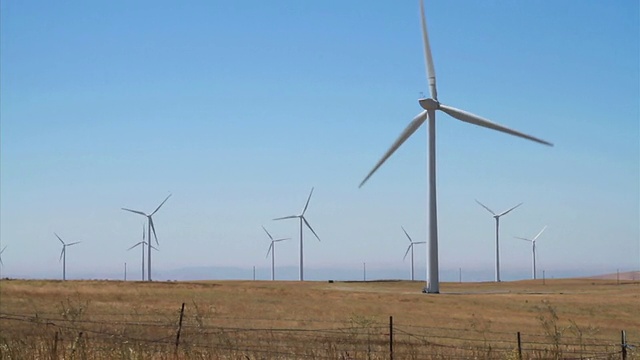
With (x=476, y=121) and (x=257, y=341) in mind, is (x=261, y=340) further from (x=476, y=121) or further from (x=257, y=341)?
(x=476, y=121)

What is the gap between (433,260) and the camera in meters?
88.8

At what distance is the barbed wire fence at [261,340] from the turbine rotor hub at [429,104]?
136 ft

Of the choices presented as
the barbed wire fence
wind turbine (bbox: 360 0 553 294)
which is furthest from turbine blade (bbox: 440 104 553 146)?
the barbed wire fence

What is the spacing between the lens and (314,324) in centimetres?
3897

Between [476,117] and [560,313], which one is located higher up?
[476,117]

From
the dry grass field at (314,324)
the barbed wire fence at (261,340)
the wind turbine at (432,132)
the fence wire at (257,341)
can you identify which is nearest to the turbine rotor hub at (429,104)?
the wind turbine at (432,132)

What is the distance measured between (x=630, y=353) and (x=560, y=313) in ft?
112

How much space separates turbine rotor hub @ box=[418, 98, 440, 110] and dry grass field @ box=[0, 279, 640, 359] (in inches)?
884

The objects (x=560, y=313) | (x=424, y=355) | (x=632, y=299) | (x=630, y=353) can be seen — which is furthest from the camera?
(x=632, y=299)

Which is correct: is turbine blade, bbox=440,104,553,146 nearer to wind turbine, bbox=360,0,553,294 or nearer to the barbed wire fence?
wind turbine, bbox=360,0,553,294

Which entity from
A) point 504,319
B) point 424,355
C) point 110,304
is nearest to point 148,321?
point 110,304

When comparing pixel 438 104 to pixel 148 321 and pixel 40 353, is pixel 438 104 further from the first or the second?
pixel 40 353

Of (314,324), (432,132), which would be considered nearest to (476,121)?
(432,132)

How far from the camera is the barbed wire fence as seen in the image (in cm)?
1659
